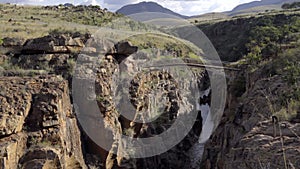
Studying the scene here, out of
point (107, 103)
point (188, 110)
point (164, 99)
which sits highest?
point (107, 103)

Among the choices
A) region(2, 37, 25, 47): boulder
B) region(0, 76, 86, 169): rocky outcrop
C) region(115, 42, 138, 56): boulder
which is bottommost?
region(0, 76, 86, 169): rocky outcrop

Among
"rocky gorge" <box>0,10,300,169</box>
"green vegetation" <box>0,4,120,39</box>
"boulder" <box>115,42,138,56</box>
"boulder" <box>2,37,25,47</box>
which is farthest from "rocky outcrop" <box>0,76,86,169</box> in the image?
"green vegetation" <box>0,4,120,39</box>

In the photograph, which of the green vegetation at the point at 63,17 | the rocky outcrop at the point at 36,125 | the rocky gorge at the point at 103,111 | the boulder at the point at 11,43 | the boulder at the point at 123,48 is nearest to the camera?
the rocky gorge at the point at 103,111

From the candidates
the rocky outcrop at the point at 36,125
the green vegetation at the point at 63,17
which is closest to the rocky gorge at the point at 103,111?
the rocky outcrop at the point at 36,125

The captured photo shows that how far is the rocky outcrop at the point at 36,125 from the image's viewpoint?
387 inches

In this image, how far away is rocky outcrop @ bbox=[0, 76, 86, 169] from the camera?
983 cm

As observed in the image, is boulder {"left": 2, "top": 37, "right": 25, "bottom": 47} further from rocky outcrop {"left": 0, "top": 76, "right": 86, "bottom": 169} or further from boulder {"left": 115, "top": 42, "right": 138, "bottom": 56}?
rocky outcrop {"left": 0, "top": 76, "right": 86, "bottom": 169}

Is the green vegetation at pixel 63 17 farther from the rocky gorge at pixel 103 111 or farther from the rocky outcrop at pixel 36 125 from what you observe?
the rocky outcrop at pixel 36 125

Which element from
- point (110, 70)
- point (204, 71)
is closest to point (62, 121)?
point (110, 70)

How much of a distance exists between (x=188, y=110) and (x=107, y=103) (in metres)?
12.2

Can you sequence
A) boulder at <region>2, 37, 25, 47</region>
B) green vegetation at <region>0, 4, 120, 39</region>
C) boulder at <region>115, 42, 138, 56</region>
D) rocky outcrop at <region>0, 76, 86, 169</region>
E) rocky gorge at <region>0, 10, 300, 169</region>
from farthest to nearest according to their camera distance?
green vegetation at <region>0, 4, 120, 39</region>
boulder at <region>115, 42, 138, 56</region>
boulder at <region>2, 37, 25, 47</region>
rocky outcrop at <region>0, 76, 86, 169</region>
rocky gorge at <region>0, 10, 300, 169</region>

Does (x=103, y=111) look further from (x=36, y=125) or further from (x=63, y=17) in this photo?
(x=63, y=17)

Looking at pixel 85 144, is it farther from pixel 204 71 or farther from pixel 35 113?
pixel 204 71

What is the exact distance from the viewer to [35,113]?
1088 centimetres
